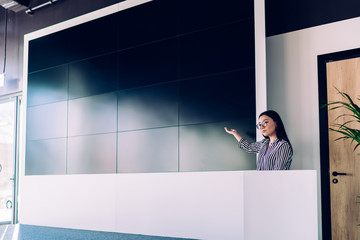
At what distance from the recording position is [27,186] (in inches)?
213

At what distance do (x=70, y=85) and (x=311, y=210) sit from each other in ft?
12.5

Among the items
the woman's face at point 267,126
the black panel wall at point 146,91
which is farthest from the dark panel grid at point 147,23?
the woman's face at point 267,126

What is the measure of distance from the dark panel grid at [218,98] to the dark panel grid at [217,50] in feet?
0.29

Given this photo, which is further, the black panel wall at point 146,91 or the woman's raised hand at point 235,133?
the black panel wall at point 146,91

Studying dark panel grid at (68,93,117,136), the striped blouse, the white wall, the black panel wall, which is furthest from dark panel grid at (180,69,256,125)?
dark panel grid at (68,93,117,136)

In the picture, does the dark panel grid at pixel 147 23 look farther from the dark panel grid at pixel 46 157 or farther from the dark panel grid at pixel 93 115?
the dark panel grid at pixel 46 157

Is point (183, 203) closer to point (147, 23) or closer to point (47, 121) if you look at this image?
point (147, 23)

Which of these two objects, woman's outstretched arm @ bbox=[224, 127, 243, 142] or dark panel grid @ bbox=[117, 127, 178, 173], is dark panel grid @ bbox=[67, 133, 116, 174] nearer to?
dark panel grid @ bbox=[117, 127, 178, 173]

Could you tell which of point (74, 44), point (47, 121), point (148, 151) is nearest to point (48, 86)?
point (47, 121)

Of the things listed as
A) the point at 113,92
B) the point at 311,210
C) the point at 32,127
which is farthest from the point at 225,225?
the point at 32,127

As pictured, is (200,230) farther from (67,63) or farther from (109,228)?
(67,63)

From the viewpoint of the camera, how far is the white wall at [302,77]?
3633 mm

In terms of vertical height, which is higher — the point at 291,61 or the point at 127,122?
the point at 291,61

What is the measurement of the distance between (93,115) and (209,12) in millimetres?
1907
